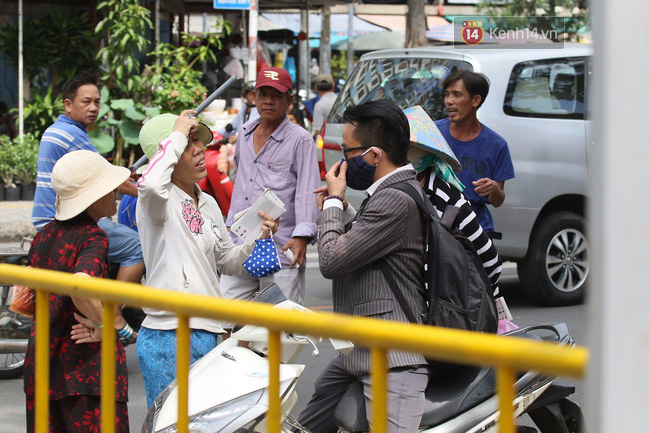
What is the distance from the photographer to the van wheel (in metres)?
6.80

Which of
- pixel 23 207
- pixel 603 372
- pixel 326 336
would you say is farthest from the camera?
pixel 23 207

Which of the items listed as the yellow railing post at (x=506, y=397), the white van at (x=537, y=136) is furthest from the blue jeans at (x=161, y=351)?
the white van at (x=537, y=136)

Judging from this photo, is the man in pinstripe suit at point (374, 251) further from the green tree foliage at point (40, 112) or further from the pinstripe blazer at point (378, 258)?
the green tree foliage at point (40, 112)

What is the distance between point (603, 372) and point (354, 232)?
5.60 ft

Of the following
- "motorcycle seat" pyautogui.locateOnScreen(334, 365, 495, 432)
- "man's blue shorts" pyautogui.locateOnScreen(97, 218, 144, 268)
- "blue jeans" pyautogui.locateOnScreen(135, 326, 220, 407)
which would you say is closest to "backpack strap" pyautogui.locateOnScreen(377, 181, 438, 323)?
"motorcycle seat" pyautogui.locateOnScreen(334, 365, 495, 432)

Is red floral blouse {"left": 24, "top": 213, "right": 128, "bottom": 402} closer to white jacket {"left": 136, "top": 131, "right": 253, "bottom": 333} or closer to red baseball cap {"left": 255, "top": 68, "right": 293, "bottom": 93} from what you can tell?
white jacket {"left": 136, "top": 131, "right": 253, "bottom": 333}

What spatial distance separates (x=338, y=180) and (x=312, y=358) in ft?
8.98

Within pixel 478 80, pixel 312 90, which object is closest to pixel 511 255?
pixel 478 80

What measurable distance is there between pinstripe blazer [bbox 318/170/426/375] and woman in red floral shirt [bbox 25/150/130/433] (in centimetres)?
88

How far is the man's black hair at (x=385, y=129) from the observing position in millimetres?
3094

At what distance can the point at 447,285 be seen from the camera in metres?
2.93

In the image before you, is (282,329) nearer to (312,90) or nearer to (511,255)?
(511,255)

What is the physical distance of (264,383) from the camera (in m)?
2.71

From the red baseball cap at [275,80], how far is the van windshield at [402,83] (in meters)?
2.13
